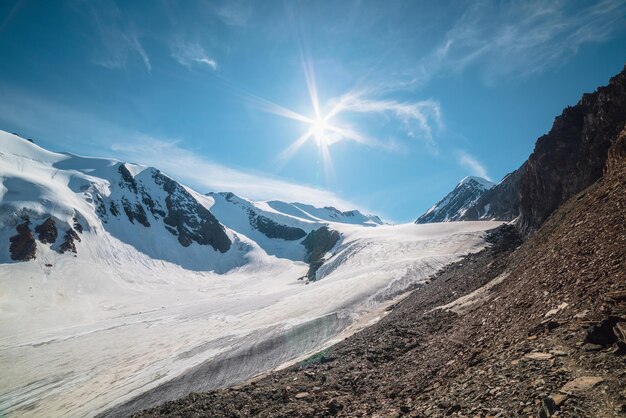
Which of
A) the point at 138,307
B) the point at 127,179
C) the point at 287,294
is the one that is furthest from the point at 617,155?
the point at 127,179

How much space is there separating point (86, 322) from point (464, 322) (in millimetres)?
62669

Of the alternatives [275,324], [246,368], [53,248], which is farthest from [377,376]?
[53,248]

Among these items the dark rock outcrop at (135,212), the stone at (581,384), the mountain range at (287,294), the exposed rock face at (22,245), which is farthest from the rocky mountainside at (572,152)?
the dark rock outcrop at (135,212)

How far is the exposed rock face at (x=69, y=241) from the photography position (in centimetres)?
8266

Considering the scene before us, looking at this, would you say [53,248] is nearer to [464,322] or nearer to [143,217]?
[143,217]

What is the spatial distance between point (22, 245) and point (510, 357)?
98170mm

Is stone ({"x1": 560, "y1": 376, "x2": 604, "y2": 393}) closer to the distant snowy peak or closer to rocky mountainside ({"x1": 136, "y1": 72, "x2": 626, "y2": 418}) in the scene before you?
rocky mountainside ({"x1": 136, "y1": 72, "x2": 626, "y2": 418})

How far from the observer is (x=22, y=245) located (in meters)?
75.0

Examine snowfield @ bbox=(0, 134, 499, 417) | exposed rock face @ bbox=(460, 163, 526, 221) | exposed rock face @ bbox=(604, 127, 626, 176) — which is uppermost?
exposed rock face @ bbox=(460, 163, 526, 221)

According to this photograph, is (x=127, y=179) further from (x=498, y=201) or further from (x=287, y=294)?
(x=498, y=201)

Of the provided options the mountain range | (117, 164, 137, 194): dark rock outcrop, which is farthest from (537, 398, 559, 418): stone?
(117, 164, 137, 194): dark rock outcrop

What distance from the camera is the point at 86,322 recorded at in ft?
181

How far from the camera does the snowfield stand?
24.9m

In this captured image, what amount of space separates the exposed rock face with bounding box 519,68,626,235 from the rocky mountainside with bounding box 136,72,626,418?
10004 millimetres
